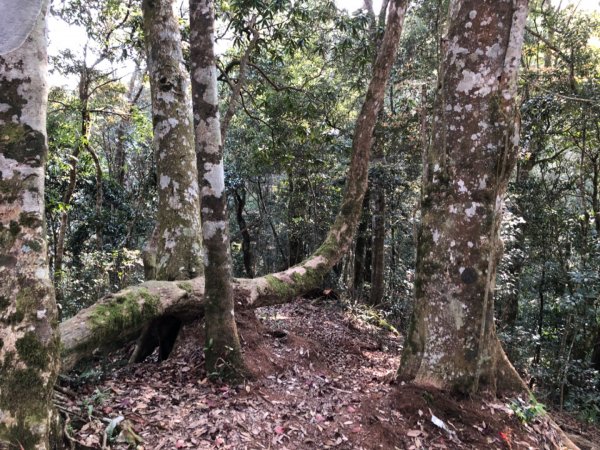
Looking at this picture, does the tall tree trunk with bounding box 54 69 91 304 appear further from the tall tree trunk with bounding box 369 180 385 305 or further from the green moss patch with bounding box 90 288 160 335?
the tall tree trunk with bounding box 369 180 385 305

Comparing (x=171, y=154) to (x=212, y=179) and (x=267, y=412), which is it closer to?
(x=212, y=179)

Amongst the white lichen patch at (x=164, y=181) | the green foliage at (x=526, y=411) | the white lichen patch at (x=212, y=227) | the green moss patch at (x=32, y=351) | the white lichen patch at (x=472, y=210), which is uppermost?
the white lichen patch at (x=164, y=181)

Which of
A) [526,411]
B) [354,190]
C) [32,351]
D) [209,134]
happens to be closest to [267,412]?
[32,351]

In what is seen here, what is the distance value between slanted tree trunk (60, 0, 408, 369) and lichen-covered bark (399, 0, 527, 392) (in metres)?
2.39

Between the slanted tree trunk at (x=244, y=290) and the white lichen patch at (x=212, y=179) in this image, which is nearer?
the slanted tree trunk at (x=244, y=290)

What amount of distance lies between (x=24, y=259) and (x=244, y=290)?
11.0 ft

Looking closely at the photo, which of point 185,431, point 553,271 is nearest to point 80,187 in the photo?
point 185,431

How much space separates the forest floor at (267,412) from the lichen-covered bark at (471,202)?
0.32 meters

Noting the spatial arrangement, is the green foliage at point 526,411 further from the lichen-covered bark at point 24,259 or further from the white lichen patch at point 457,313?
the lichen-covered bark at point 24,259

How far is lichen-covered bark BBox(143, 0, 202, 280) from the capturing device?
5.37 meters

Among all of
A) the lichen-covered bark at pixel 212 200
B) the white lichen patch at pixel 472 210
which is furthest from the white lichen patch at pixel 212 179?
the white lichen patch at pixel 472 210

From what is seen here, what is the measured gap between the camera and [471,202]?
377 cm

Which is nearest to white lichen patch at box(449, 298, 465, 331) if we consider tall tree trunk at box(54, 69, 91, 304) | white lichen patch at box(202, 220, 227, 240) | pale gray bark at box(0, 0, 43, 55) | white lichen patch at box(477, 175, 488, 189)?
white lichen patch at box(477, 175, 488, 189)

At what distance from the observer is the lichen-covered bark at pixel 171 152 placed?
537 cm
